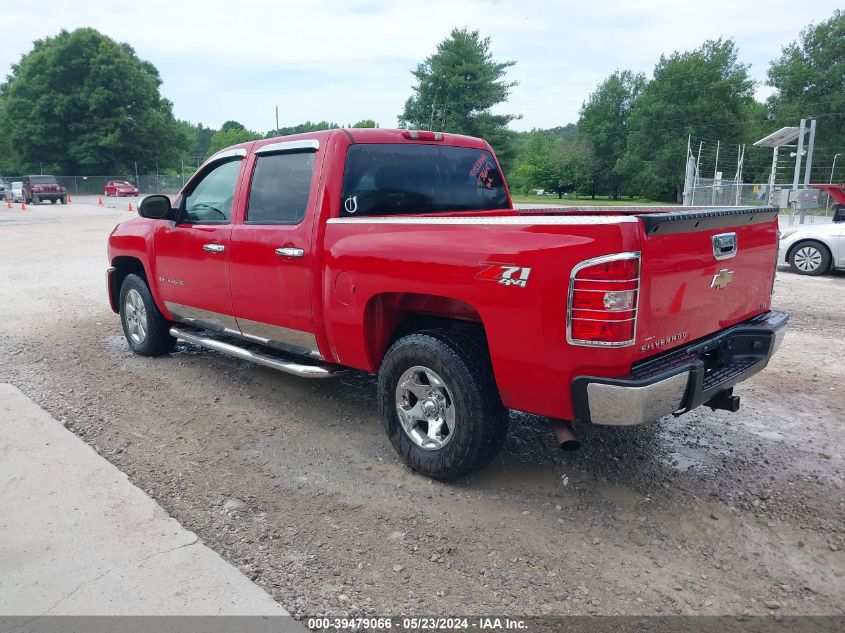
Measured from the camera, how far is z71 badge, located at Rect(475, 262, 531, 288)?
3.13m

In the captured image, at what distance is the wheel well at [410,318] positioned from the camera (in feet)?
12.5

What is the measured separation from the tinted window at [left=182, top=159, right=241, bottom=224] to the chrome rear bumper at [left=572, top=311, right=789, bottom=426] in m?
3.22

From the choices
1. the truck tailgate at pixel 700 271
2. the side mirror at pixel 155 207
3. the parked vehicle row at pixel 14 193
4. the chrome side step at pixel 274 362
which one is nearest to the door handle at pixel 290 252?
the chrome side step at pixel 274 362

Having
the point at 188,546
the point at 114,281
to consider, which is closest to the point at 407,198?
the point at 188,546

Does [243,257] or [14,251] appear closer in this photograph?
[243,257]

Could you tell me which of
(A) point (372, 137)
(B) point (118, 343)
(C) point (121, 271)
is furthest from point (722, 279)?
(B) point (118, 343)

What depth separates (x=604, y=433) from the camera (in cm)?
451

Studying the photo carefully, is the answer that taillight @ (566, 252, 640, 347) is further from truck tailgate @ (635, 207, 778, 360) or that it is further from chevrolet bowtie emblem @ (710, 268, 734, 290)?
chevrolet bowtie emblem @ (710, 268, 734, 290)

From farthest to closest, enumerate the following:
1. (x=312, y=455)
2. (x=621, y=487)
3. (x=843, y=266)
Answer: (x=843, y=266), (x=312, y=455), (x=621, y=487)

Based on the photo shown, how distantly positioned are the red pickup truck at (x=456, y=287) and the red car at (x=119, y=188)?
51.1m

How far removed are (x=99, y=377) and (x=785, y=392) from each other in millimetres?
5725

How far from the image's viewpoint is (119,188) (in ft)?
172

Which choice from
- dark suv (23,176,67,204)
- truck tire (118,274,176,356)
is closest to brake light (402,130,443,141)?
truck tire (118,274,176,356)

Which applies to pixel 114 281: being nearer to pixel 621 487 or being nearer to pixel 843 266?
pixel 621 487
